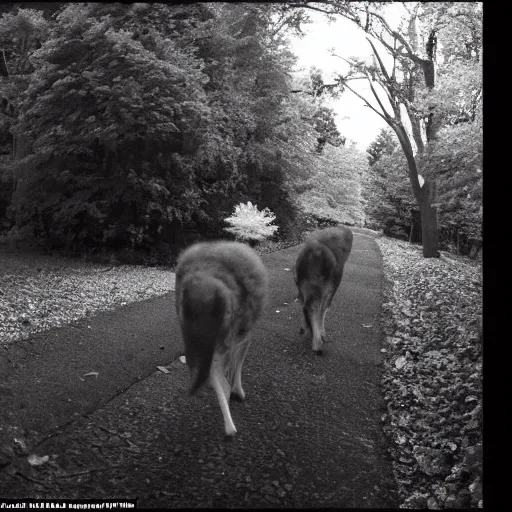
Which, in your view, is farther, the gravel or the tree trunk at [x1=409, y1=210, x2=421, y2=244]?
the tree trunk at [x1=409, y1=210, x2=421, y2=244]

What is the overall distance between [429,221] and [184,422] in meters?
11.6

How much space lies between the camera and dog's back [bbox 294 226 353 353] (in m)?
5.12

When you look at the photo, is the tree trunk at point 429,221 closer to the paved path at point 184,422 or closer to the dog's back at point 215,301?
the paved path at point 184,422

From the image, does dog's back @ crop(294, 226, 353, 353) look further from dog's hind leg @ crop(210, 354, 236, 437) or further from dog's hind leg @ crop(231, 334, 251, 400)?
dog's hind leg @ crop(210, 354, 236, 437)

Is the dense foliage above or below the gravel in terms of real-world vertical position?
above

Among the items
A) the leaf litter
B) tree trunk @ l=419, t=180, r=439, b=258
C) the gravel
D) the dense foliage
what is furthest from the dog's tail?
tree trunk @ l=419, t=180, r=439, b=258

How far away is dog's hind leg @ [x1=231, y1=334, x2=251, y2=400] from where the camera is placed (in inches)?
128

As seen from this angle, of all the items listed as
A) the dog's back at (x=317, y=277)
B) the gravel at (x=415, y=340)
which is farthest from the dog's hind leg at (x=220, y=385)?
the dog's back at (x=317, y=277)

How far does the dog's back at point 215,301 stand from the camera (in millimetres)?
2623

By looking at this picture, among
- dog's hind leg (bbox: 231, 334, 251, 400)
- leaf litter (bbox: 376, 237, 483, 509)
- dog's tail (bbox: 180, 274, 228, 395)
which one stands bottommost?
leaf litter (bbox: 376, 237, 483, 509)

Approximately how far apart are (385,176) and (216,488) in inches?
1054

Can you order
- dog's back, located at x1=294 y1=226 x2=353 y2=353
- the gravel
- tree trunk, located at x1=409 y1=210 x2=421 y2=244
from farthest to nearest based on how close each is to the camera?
tree trunk, located at x1=409 y1=210 x2=421 y2=244, dog's back, located at x1=294 y1=226 x2=353 y2=353, the gravel

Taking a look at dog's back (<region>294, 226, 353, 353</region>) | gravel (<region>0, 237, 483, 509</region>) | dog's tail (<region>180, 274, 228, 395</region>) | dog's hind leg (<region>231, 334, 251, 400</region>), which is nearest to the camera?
dog's tail (<region>180, 274, 228, 395</region>)

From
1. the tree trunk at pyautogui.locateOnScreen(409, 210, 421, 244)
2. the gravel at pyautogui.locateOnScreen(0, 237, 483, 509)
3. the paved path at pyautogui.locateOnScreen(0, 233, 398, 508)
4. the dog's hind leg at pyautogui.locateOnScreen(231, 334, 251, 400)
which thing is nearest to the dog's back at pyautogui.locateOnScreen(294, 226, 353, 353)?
the paved path at pyautogui.locateOnScreen(0, 233, 398, 508)
